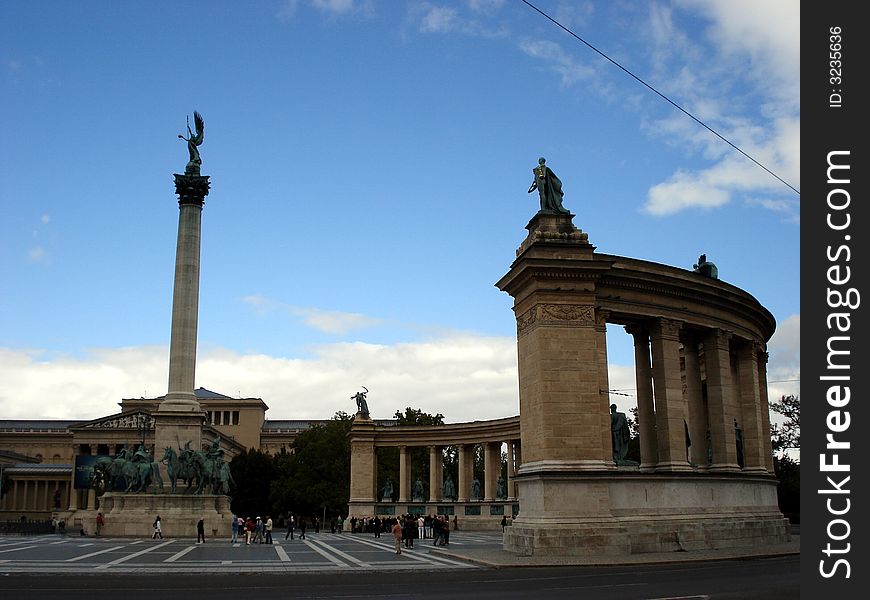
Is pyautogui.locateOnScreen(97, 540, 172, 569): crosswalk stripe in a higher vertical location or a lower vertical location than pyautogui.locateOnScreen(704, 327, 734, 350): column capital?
lower

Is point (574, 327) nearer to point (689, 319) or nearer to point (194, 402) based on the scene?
point (689, 319)

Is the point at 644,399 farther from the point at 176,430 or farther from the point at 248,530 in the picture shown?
the point at 176,430

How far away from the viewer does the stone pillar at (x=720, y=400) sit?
126 feet

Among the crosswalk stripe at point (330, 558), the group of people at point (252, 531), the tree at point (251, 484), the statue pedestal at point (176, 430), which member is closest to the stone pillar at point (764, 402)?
the crosswalk stripe at point (330, 558)

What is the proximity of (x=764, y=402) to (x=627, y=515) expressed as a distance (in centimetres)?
1872

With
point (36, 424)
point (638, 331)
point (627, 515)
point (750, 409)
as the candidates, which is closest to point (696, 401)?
point (750, 409)

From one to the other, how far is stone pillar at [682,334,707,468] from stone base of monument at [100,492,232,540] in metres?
33.7

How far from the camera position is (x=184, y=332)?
212 feet

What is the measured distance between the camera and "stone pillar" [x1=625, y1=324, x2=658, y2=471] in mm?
36906

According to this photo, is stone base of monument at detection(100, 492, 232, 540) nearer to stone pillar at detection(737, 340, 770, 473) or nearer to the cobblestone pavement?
the cobblestone pavement

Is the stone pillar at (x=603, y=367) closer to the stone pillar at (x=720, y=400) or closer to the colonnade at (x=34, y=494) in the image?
the stone pillar at (x=720, y=400)

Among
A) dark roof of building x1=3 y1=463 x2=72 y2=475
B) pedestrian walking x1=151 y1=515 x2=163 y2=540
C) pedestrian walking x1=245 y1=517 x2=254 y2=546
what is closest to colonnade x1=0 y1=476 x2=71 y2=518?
dark roof of building x1=3 y1=463 x2=72 y2=475

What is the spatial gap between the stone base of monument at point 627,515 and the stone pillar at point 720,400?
1.29 meters
